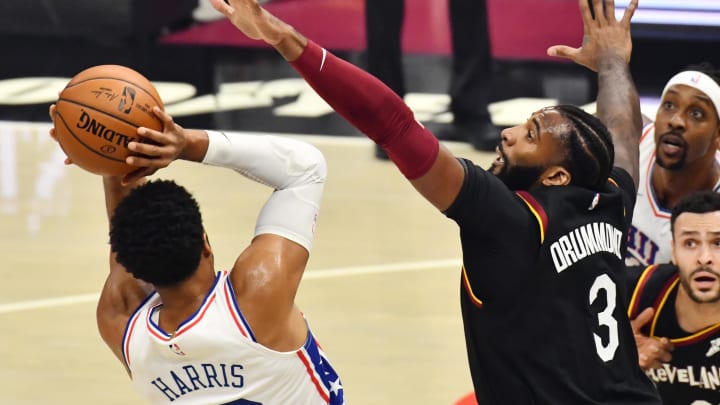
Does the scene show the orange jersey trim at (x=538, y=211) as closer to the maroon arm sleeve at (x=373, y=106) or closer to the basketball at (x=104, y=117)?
the maroon arm sleeve at (x=373, y=106)

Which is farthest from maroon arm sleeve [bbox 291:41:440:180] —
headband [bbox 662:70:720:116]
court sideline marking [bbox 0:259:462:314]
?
court sideline marking [bbox 0:259:462:314]

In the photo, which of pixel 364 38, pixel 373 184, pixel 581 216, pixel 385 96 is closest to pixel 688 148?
pixel 581 216

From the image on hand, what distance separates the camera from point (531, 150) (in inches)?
144

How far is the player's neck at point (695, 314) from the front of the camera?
15.5ft

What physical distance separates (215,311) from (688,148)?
2.80m

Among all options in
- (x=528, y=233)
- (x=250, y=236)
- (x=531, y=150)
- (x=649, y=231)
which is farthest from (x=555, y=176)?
(x=250, y=236)

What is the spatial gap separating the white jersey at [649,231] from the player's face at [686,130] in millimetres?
157

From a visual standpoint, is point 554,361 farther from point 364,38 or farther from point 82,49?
point 82,49

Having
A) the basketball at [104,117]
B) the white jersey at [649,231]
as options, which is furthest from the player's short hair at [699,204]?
the basketball at [104,117]

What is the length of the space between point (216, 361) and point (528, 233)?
2.89ft

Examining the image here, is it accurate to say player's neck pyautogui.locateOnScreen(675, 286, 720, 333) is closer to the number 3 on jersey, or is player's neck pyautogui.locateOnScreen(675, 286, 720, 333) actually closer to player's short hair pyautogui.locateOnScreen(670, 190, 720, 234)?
player's short hair pyautogui.locateOnScreen(670, 190, 720, 234)

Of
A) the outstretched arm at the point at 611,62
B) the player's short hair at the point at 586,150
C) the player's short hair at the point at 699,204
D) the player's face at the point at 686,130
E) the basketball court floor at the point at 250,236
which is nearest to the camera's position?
the player's short hair at the point at 586,150

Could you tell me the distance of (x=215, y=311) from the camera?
3477 mm

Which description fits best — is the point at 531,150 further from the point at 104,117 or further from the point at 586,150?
the point at 104,117
